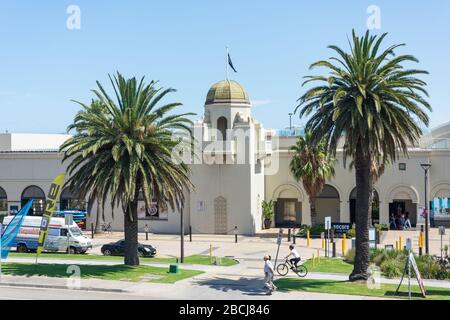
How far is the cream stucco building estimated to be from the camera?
51.4 m

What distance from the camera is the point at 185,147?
29781mm

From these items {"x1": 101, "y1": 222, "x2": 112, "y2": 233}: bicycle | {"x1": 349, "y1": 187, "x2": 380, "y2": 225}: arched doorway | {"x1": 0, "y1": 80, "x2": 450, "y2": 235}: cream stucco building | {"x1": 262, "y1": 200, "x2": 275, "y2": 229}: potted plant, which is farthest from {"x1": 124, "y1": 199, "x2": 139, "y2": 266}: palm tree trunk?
{"x1": 349, "y1": 187, "x2": 380, "y2": 225}: arched doorway

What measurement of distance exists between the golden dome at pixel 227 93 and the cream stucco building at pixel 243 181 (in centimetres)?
5

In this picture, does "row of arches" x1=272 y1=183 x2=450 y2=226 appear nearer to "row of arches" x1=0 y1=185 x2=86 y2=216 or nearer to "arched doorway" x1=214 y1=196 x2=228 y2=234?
"arched doorway" x1=214 y1=196 x2=228 y2=234

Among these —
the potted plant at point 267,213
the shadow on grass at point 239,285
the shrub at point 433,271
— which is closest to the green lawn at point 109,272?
the shadow on grass at point 239,285

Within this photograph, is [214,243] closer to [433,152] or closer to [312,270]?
[312,270]

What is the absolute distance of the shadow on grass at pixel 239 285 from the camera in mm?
25297

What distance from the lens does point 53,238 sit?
39844 mm

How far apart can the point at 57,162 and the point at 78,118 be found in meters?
30.4

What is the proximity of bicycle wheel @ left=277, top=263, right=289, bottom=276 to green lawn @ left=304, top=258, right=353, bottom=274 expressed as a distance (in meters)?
1.66

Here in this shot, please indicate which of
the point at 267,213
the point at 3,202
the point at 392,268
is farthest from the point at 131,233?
the point at 3,202

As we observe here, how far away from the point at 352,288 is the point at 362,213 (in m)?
3.52

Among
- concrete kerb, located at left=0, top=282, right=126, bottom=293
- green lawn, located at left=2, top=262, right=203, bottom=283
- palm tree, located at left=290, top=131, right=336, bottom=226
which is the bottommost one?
concrete kerb, located at left=0, top=282, right=126, bottom=293
